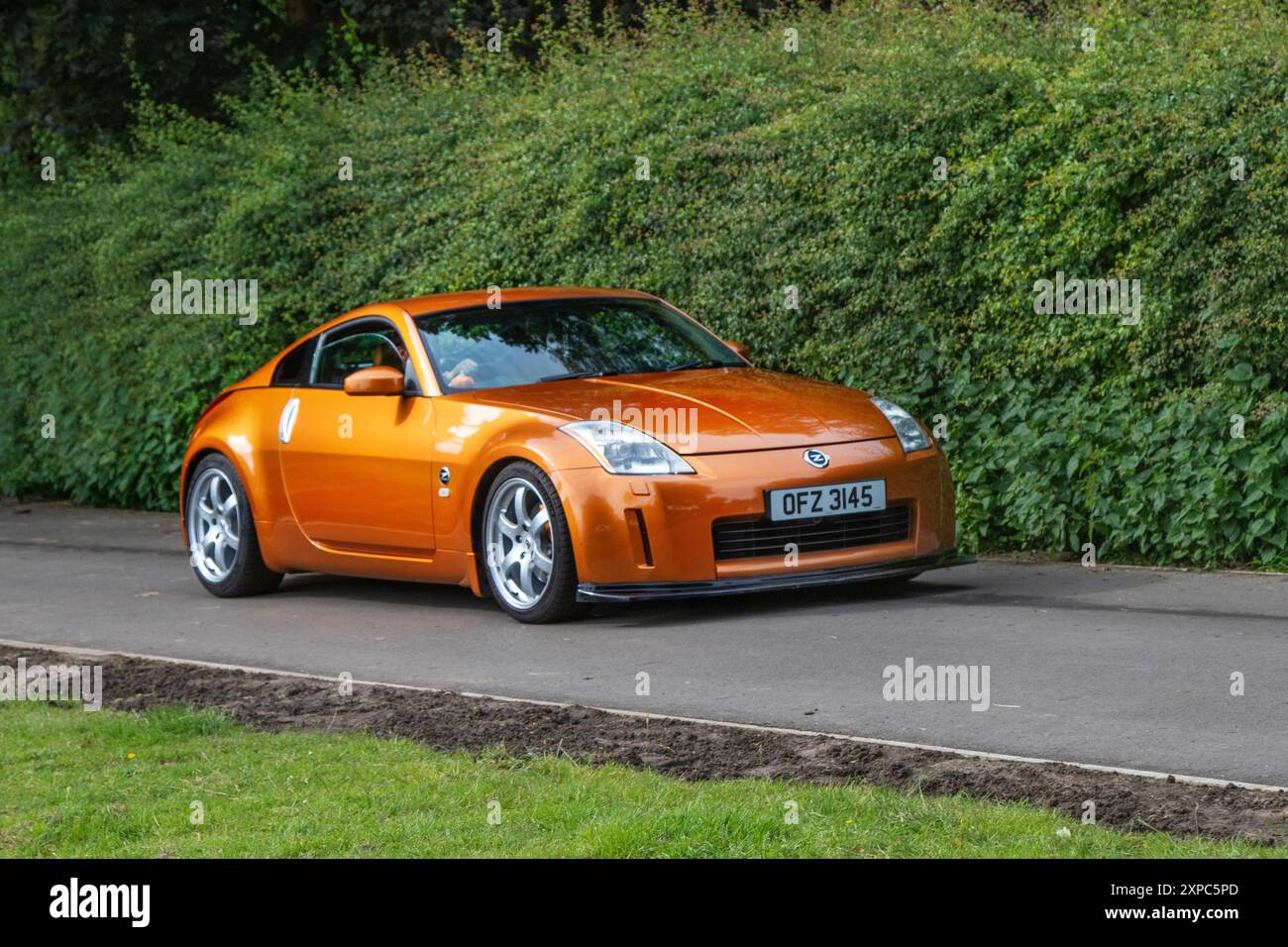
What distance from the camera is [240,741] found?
6473 mm

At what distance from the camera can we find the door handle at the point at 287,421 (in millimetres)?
10672

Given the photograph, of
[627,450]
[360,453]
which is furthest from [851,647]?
[360,453]

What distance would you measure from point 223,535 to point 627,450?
3163mm

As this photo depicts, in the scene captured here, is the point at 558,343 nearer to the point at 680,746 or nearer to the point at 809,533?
the point at 809,533

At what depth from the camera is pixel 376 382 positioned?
993 cm

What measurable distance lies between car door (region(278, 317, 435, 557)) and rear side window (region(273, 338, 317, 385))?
6 centimetres

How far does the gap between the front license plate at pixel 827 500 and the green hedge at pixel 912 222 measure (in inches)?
75.5

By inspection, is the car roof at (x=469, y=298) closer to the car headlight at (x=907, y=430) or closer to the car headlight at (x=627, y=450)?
the car headlight at (x=627, y=450)

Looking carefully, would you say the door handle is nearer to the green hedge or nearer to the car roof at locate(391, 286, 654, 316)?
the car roof at locate(391, 286, 654, 316)

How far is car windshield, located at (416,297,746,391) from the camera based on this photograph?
32.9 ft

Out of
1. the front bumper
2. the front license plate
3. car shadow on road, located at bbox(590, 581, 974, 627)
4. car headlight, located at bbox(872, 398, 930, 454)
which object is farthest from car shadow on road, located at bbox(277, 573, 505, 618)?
car headlight, located at bbox(872, 398, 930, 454)

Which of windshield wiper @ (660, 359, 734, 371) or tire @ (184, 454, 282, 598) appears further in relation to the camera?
tire @ (184, 454, 282, 598)

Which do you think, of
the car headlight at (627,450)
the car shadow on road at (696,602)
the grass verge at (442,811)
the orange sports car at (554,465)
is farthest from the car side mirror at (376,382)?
the grass verge at (442,811)
